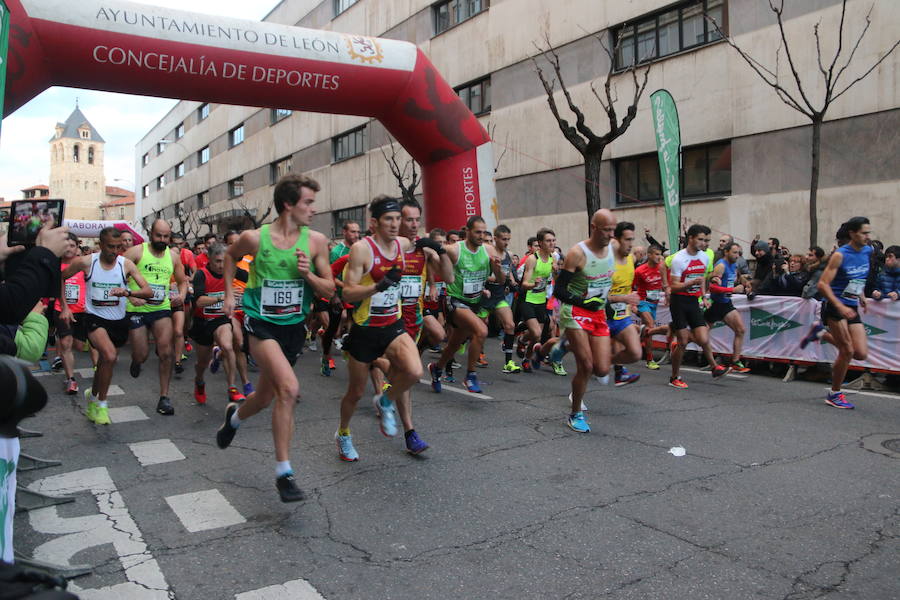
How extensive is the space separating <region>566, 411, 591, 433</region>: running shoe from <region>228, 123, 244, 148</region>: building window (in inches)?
1575

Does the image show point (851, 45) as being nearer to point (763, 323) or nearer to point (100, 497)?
point (763, 323)

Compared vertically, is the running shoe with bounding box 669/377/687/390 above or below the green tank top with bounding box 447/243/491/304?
below

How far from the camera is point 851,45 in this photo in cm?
1337

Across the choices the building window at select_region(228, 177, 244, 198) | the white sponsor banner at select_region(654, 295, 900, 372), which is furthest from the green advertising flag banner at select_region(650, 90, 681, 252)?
the building window at select_region(228, 177, 244, 198)

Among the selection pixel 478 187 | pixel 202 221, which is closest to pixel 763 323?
pixel 478 187

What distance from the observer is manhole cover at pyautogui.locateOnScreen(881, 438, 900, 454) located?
549 centimetres

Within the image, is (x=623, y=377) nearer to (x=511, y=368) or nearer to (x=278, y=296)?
(x=511, y=368)

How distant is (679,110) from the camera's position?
54.2 ft

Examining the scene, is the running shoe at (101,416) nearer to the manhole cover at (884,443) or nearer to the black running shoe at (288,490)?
the black running shoe at (288,490)

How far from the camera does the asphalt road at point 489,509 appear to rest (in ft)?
10.5

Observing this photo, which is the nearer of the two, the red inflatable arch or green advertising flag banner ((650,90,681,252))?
the red inflatable arch

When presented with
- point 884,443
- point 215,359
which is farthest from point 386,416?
point 215,359

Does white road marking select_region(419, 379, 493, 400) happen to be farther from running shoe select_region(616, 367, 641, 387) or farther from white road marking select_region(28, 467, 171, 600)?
white road marking select_region(28, 467, 171, 600)

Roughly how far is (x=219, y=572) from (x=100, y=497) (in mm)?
1600
